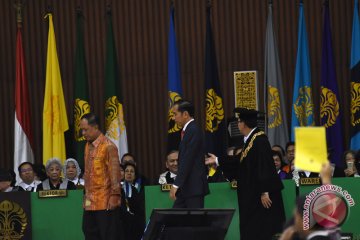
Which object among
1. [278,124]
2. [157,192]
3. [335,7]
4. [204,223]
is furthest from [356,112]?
[204,223]

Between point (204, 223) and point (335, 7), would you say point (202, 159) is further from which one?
point (335, 7)

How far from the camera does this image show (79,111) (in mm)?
13633

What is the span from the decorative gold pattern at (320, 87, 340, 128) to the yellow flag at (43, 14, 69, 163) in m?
3.73

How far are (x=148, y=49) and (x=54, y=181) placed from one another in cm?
417

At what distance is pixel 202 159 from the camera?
9.51 m

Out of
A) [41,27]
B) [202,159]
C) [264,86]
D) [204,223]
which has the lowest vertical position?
[204,223]

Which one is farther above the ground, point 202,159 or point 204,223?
point 202,159

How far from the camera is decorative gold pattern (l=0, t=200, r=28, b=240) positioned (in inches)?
404

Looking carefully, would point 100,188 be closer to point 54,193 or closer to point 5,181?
point 54,193

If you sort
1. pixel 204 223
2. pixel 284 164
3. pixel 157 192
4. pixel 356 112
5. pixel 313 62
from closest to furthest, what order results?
1. pixel 204 223
2. pixel 157 192
3. pixel 284 164
4. pixel 356 112
5. pixel 313 62

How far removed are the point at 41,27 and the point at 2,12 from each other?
25.3 inches

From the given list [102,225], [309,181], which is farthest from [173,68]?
[102,225]

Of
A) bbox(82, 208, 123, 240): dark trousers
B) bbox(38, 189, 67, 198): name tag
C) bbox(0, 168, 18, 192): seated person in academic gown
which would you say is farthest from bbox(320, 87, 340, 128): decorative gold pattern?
bbox(82, 208, 123, 240): dark trousers

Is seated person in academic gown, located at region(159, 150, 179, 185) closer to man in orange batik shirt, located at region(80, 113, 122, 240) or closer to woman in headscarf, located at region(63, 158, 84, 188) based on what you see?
woman in headscarf, located at region(63, 158, 84, 188)
